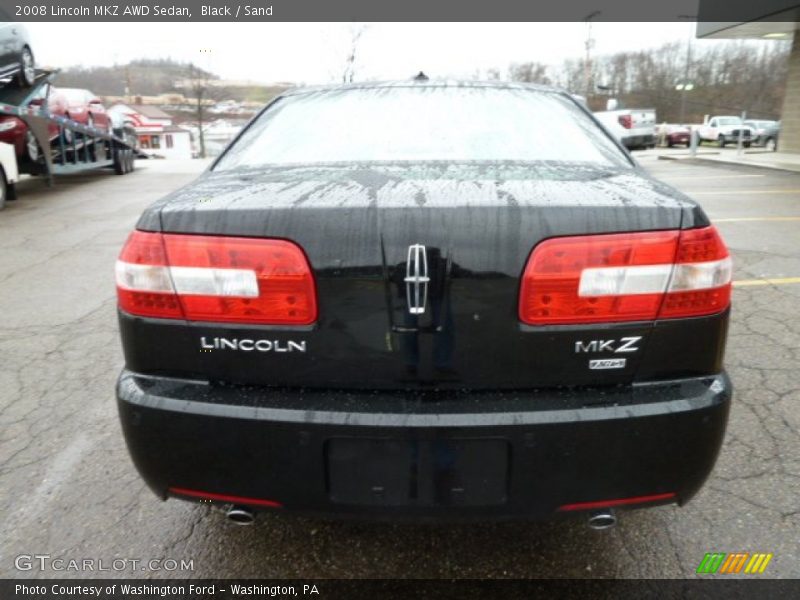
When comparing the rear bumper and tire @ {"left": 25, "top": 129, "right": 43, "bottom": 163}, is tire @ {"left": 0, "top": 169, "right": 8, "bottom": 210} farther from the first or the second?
the rear bumper

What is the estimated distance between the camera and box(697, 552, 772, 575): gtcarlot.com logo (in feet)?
6.05

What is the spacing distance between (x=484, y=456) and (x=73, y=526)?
1.61 meters

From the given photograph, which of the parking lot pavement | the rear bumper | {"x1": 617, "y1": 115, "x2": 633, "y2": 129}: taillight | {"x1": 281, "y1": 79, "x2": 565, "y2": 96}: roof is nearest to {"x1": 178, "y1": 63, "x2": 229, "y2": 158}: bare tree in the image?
{"x1": 617, "y1": 115, "x2": 633, "y2": 129}: taillight

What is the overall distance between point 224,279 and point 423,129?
1169mm

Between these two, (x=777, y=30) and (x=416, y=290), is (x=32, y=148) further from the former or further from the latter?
(x=777, y=30)


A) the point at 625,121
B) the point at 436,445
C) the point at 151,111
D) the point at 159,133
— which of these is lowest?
the point at 159,133

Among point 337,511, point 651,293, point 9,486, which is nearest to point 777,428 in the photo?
point 651,293

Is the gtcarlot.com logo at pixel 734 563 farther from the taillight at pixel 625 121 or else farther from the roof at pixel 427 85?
the taillight at pixel 625 121

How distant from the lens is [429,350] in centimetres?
146

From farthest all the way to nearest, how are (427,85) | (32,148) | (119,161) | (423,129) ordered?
(119,161) < (32,148) < (427,85) < (423,129)

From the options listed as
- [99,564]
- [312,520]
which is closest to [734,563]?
[312,520]

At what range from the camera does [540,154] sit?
82.8 inches

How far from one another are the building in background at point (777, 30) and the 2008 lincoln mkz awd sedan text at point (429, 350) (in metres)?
15.8

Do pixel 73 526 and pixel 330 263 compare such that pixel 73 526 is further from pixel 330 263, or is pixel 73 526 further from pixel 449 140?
pixel 449 140
